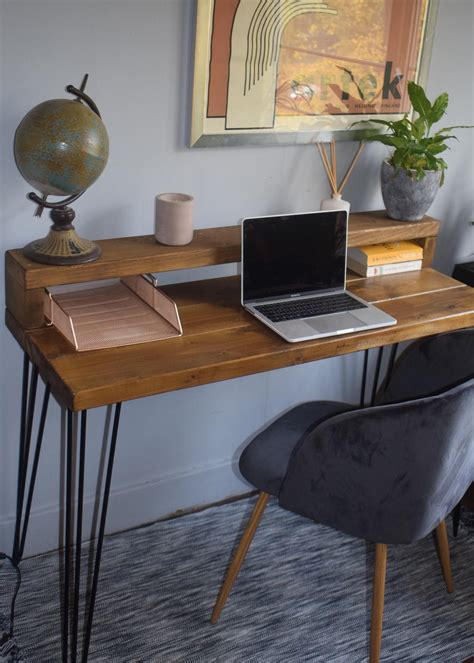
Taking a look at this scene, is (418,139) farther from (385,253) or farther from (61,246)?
(61,246)

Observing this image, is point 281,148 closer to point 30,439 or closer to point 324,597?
point 30,439

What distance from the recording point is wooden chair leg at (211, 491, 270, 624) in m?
2.02

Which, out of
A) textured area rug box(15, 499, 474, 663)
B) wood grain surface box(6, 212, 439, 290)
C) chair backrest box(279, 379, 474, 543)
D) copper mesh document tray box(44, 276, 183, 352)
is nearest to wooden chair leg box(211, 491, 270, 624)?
textured area rug box(15, 499, 474, 663)

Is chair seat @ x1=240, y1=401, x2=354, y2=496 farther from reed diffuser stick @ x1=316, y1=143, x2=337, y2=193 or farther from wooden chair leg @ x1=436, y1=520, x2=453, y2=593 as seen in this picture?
reed diffuser stick @ x1=316, y1=143, x2=337, y2=193

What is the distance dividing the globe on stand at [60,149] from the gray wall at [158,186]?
0.37 ft

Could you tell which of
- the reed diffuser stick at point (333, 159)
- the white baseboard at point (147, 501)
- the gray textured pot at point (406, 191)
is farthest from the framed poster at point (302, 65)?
the white baseboard at point (147, 501)

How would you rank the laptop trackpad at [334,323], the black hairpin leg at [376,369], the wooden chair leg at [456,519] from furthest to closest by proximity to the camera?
the black hairpin leg at [376,369]
the wooden chair leg at [456,519]
the laptop trackpad at [334,323]

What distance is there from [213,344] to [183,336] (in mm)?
77

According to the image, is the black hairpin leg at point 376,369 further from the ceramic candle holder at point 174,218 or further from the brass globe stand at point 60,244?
the brass globe stand at point 60,244

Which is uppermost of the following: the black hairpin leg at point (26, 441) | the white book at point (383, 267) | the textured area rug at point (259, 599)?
the white book at point (383, 267)

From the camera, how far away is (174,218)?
196 centimetres

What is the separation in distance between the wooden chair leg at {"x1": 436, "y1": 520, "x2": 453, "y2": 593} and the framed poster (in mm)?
1108

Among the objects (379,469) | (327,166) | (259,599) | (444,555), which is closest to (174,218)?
(327,166)

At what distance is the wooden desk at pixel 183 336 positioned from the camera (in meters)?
1.71
